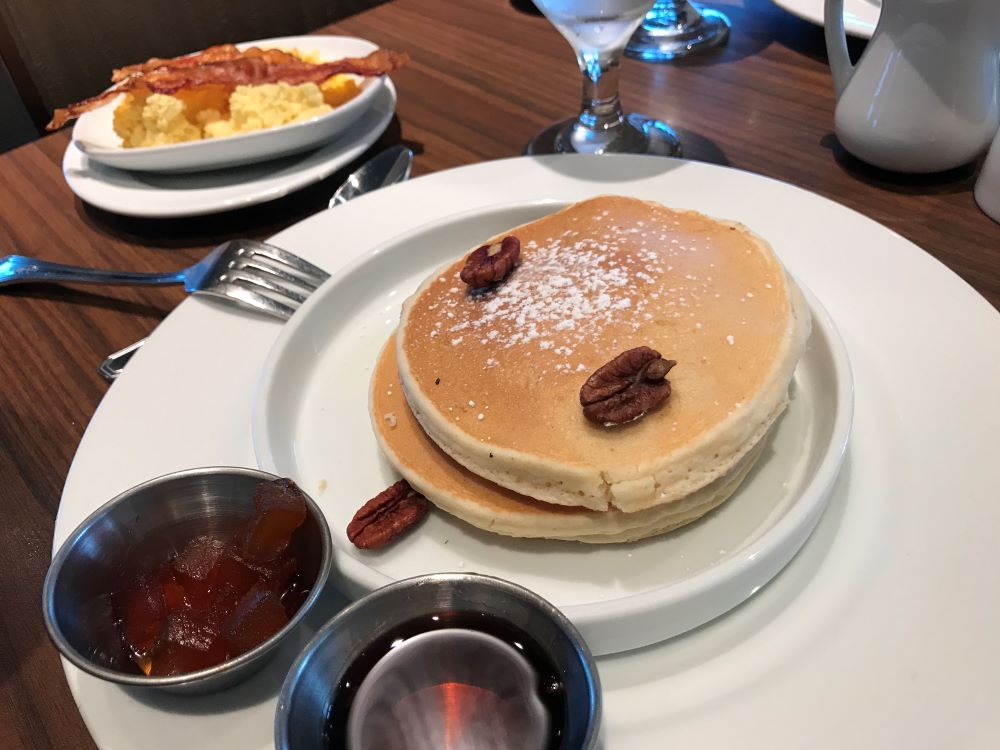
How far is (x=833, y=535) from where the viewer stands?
97 cm

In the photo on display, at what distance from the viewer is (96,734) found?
2.71 ft

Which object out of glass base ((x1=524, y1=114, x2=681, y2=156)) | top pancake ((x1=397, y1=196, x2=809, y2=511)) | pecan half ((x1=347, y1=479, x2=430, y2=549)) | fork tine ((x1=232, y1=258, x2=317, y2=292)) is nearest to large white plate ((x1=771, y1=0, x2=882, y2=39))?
glass base ((x1=524, y1=114, x2=681, y2=156))

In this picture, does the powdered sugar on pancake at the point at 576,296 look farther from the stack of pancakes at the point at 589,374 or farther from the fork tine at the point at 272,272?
the fork tine at the point at 272,272

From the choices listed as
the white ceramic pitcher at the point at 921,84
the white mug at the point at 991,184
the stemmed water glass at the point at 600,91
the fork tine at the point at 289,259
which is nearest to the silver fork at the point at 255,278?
the fork tine at the point at 289,259

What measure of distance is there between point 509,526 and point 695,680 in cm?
30

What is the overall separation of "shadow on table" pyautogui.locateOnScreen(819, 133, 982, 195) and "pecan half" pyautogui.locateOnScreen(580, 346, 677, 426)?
113 centimetres

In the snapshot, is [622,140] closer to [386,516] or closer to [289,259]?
[289,259]

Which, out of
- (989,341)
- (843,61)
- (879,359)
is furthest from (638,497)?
(843,61)

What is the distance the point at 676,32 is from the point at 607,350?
188 cm

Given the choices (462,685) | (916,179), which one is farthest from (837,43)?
(462,685)

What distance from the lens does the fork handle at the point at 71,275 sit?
5.14ft

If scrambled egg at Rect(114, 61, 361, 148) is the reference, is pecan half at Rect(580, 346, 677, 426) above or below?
below

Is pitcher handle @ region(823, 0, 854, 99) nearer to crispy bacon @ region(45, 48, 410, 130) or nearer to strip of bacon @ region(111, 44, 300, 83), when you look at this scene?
crispy bacon @ region(45, 48, 410, 130)

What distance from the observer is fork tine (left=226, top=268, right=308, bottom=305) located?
1.42 metres
